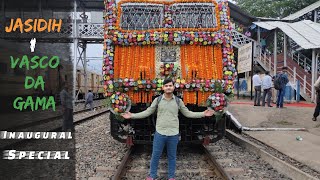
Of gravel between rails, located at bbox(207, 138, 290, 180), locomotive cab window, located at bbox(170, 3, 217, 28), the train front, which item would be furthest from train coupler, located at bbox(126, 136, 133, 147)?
locomotive cab window, located at bbox(170, 3, 217, 28)

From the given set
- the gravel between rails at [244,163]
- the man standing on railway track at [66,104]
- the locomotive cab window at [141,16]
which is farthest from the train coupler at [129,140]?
the man standing on railway track at [66,104]

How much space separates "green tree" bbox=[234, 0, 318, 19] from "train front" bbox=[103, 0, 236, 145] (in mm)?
27765

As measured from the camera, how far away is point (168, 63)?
659cm

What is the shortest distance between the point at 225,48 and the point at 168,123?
8.02 ft

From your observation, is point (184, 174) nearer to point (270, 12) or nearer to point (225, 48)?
point (225, 48)

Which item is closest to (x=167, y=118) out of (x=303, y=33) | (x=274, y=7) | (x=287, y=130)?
(x=287, y=130)

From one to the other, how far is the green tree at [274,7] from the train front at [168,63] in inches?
1093

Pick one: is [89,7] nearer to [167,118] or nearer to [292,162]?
[292,162]

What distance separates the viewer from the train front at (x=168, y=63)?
6332 mm

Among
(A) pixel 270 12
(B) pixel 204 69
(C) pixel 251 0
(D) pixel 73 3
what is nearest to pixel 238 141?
(B) pixel 204 69

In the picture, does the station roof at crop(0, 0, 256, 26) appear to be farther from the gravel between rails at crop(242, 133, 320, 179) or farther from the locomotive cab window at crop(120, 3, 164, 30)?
the gravel between rails at crop(242, 133, 320, 179)

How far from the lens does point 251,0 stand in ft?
117

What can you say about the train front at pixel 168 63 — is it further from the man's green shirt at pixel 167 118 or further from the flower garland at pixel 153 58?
the man's green shirt at pixel 167 118

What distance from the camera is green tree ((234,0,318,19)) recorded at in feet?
104
